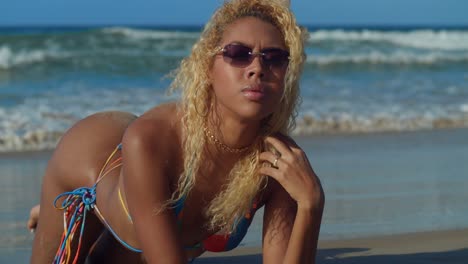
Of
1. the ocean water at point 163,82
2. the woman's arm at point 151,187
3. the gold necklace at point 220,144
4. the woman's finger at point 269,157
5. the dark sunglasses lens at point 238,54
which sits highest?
the ocean water at point 163,82

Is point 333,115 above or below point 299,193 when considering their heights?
above

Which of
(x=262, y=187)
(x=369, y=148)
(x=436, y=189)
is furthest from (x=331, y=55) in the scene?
(x=262, y=187)

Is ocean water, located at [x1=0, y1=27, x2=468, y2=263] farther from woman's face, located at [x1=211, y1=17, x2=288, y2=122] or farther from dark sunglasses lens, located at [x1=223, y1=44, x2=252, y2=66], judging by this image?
dark sunglasses lens, located at [x1=223, y1=44, x2=252, y2=66]

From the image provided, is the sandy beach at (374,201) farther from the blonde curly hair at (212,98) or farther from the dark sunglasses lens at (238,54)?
the dark sunglasses lens at (238,54)

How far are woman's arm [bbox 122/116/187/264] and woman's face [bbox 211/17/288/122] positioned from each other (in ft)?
0.97

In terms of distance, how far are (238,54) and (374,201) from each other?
3111 millimetres

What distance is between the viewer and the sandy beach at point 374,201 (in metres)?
4.60

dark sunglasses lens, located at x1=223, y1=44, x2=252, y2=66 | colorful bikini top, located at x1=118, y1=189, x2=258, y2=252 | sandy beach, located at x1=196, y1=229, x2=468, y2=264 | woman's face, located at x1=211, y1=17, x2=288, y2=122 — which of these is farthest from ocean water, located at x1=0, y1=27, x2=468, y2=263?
dark sunglasses lens, located at x1=223, y1=44, x2=252, y2=66

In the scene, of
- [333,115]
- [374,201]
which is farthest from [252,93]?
[333,115]

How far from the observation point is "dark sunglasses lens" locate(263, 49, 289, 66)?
3.14 meters

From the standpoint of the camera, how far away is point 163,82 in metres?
16.0

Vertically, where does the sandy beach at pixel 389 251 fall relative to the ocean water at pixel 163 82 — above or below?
below

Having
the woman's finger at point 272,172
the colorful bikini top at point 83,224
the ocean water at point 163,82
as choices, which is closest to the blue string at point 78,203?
the colorful bikini top at point 83,224

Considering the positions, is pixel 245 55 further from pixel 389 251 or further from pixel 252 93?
pixel 389 251
